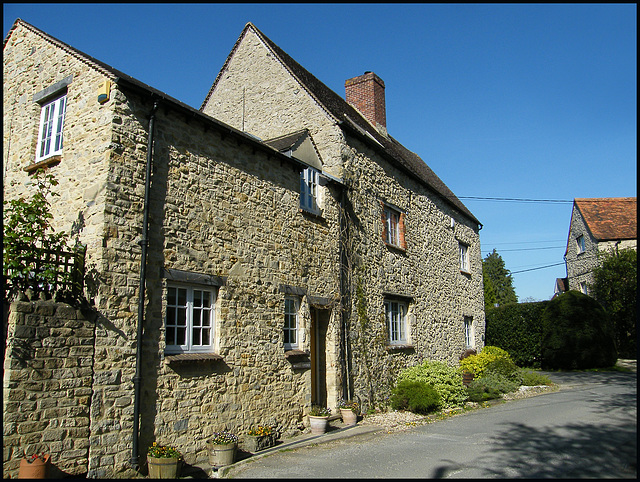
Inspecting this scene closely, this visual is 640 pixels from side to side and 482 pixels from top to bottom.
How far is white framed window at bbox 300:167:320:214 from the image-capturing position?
11.4 m

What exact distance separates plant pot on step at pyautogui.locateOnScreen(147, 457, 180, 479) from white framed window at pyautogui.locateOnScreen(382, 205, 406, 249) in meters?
8.72

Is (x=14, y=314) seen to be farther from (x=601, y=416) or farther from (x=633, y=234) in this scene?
(x=633, y=234)

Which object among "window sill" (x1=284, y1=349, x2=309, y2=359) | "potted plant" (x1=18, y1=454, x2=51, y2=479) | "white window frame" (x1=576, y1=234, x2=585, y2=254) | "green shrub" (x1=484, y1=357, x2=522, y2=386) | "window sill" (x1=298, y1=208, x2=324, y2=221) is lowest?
"potted plant" (x1=18, y1=454, x2=51, y2=479)

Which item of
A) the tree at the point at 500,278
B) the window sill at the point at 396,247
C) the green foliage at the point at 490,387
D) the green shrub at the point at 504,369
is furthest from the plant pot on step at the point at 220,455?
the tree at the point at 500,278

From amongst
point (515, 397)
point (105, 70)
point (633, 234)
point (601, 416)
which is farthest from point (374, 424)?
point (633, 234)

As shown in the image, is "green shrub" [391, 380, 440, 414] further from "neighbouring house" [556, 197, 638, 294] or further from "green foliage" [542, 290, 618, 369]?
"neighbouring house" [556, 197, 638, 294]

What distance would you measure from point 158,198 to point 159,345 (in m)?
2.30

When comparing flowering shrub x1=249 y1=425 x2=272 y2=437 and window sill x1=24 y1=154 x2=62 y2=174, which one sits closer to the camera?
window sill x1=24 y1=154 x2=62 y2=174

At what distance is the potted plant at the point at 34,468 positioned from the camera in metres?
5.73

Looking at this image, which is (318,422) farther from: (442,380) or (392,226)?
(392,226)

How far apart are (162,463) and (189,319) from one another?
7.31ft

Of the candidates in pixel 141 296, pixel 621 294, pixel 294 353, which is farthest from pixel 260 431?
pixel 621 294

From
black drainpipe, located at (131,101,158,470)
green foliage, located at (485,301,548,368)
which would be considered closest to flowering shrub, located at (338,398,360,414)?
black drainpipe, located at (131,101,158,470)

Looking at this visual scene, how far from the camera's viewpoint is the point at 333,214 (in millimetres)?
12086
